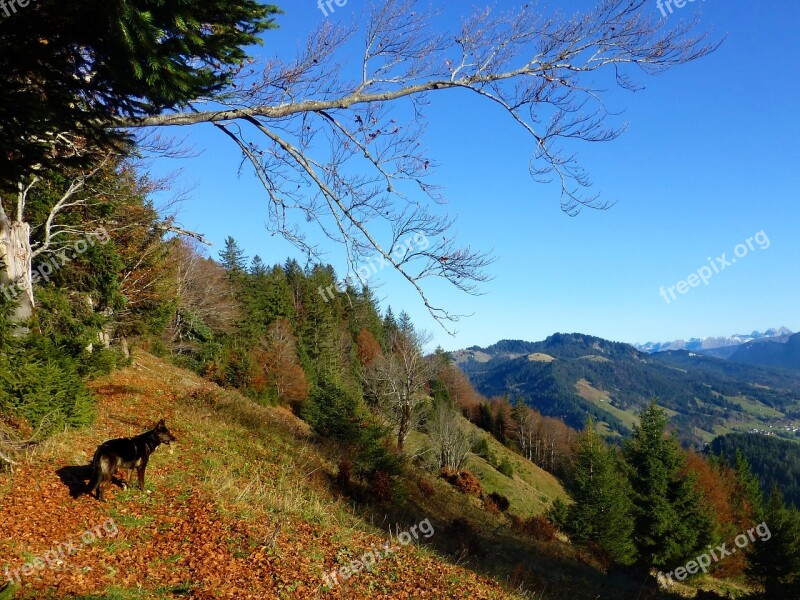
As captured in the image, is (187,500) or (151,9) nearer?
(151,9)

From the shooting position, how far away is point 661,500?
88.4 ft

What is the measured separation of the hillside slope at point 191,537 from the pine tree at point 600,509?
24.8 meters

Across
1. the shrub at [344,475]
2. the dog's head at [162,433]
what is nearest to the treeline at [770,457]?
the shrub at [344,475]

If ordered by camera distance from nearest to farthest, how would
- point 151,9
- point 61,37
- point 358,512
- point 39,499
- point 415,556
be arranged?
point 151,9
point 61,37
point 39,499
point 415,556
point 358,512

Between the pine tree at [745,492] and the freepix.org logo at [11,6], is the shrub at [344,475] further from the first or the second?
the pine tree at [745,492]

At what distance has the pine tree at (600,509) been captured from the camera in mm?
28109

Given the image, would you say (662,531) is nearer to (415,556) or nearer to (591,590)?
(591,590)

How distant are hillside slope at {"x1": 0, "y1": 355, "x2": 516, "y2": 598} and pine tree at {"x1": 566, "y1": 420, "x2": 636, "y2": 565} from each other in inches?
977

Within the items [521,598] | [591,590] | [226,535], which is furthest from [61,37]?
[591,590]

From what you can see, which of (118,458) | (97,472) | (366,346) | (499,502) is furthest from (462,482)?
(366,346)

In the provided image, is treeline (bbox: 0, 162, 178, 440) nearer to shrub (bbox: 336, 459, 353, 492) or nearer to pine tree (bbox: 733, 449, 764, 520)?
shrub (bbox: 336, 459, 353, 492)

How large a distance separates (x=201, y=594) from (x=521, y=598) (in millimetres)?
5957

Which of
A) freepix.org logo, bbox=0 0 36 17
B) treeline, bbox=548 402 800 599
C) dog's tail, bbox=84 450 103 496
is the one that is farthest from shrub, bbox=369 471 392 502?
treeline, bbox=548 402 800 599

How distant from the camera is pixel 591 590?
17.3m
